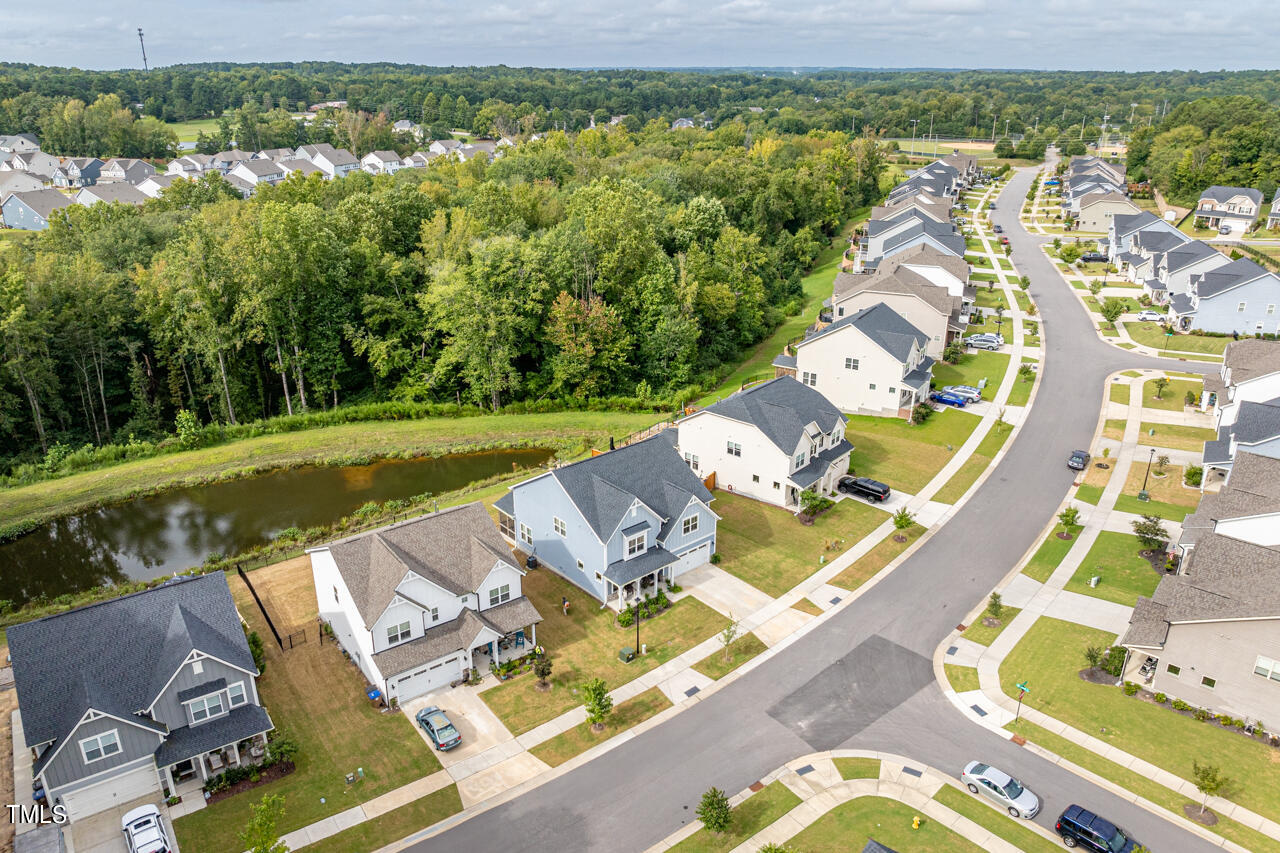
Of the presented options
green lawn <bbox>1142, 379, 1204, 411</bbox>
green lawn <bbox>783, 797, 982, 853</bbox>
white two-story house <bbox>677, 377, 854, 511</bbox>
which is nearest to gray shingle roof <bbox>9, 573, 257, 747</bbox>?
green lawn <bbox>783, 797, 982, 853</bbox>

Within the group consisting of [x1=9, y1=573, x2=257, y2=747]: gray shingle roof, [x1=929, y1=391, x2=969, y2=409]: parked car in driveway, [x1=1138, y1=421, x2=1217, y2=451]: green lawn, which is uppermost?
[x1=9, y1=573, x2=257, y2=747]: gray shingle roof

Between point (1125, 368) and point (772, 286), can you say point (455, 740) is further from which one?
point (772, 286)

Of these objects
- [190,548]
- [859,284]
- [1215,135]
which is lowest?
[190,548]

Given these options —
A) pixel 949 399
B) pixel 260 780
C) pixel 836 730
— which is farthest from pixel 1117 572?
pixel 260 780

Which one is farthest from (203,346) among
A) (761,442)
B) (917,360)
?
(917,360)

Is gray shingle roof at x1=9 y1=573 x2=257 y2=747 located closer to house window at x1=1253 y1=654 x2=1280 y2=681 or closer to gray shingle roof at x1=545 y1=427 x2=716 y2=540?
gray shingle roof at x1=545 y1=427 x2=716 y2=540

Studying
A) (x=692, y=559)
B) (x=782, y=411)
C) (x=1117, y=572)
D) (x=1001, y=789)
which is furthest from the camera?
(x=782, y=411)

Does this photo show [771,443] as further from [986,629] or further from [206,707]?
[206,707]
